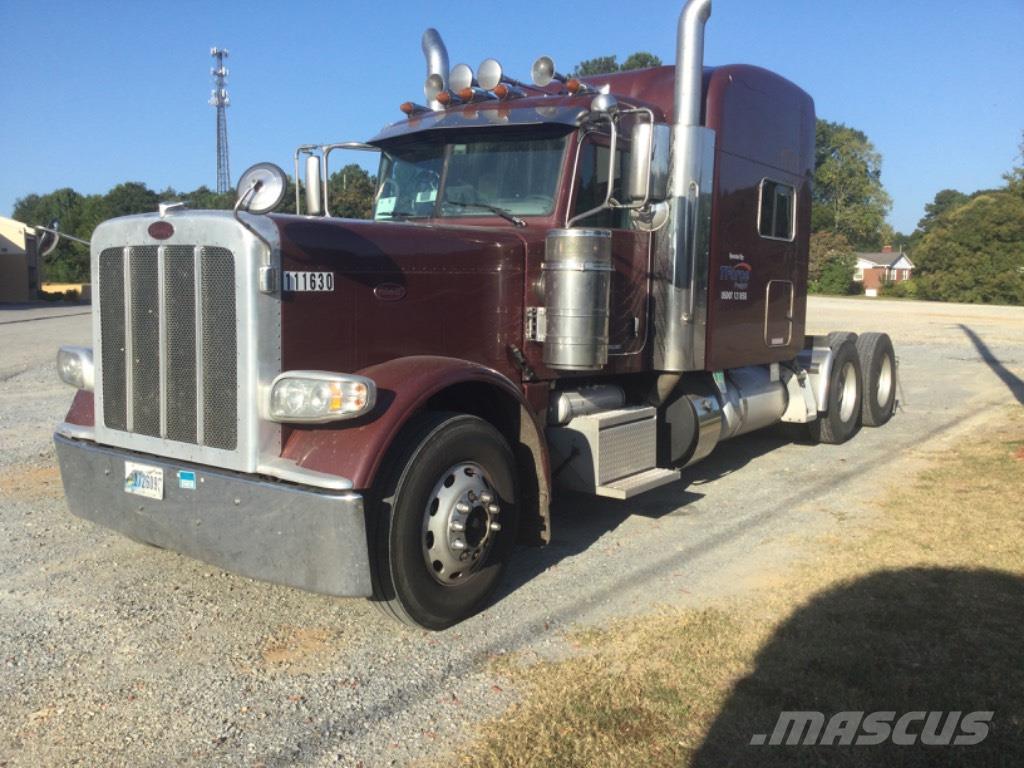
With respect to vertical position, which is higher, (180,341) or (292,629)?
(180,341)

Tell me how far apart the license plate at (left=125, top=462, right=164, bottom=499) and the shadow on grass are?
103 inches

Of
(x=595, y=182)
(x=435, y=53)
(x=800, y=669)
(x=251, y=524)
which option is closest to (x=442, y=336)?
(x=251, y=524)

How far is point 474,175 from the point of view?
5621 mm

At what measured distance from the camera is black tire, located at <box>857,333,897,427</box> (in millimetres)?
9828

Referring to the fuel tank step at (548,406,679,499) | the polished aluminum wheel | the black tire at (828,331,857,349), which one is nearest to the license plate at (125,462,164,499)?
the polished aluminum wheel

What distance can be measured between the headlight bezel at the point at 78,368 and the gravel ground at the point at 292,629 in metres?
→ 1.05

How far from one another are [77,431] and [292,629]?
1571 mm

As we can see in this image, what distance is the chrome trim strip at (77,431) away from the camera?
4.64 m

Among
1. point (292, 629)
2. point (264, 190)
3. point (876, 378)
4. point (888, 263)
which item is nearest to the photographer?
point (264, 190)

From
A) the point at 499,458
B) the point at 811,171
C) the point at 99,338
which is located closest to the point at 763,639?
the point at 499,458

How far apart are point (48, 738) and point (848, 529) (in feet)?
15.7

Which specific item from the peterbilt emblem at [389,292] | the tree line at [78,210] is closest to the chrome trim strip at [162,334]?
the peterbilt emblem at [389,292]

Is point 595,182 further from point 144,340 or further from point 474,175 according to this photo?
point 144,340

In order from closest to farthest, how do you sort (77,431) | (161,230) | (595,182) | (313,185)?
(161,230), (77,431), (313,185), (595,182)
